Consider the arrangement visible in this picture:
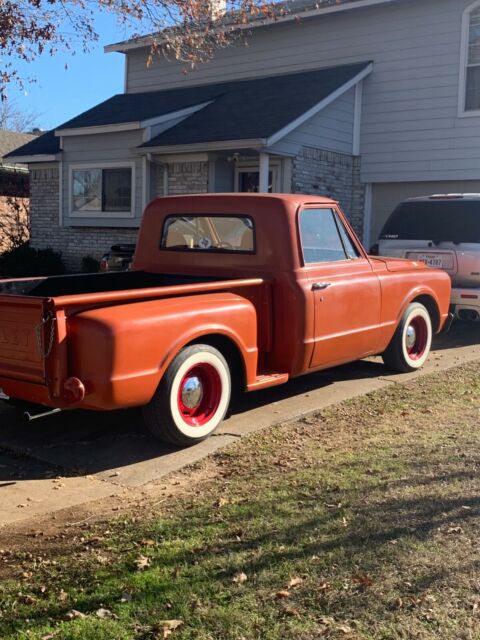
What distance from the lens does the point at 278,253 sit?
6145 millimetres

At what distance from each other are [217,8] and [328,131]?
4.16 metres

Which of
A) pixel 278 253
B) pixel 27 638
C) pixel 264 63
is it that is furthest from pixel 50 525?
pixel 264 63

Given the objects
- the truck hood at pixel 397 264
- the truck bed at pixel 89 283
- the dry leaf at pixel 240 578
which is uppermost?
the truck hood at pixel 397 264

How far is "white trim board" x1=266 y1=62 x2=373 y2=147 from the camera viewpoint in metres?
12.6

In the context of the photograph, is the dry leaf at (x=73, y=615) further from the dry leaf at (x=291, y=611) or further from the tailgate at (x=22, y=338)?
the tailgate at (x=22, y=338)

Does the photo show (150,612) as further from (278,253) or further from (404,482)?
(278,253)

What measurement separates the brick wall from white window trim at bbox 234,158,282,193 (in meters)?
2.85

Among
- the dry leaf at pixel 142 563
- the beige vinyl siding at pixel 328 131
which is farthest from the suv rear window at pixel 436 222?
the dry leaf at pixel 142 563

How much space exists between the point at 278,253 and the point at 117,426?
1.99 m

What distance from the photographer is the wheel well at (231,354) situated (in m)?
5.53

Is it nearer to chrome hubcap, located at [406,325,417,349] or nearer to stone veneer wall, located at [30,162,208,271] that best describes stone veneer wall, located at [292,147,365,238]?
stone veneer wall, located at [30,162,208,271]

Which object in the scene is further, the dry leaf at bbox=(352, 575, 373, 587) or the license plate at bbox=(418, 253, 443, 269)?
the license plate at bbox=(418, 253, 443, 269)

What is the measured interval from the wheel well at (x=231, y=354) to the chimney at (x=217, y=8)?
6.71 metres

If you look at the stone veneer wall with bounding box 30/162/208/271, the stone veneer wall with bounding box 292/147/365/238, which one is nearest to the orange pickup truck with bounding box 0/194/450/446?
the stone veneer wall with bounding box 292/147/365/238
